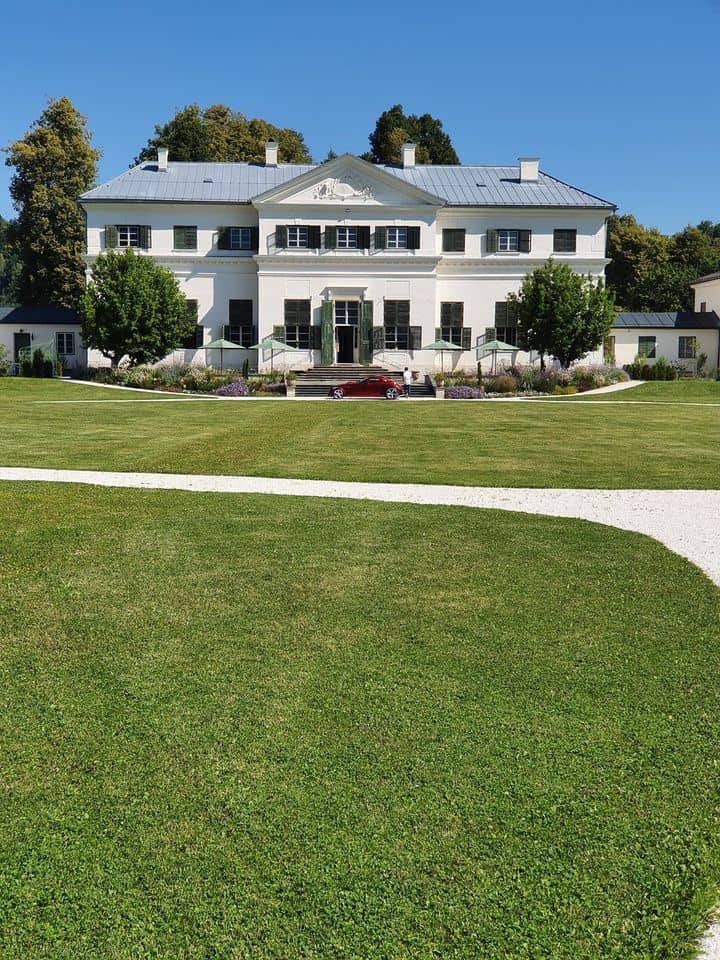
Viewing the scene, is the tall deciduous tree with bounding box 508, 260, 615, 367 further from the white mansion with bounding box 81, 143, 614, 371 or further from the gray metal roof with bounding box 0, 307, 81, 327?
the gray metal roof with bounding box 0, 307, 81, 327

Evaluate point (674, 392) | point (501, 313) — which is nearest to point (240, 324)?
point (501, 313)

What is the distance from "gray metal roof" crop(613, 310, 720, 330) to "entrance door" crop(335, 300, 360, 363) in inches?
656

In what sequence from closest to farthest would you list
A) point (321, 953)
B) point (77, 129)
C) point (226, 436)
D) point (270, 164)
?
point (321, 953) → point (226, 436) → point (270, 164) → point (77, 129)

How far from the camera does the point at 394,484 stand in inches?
510

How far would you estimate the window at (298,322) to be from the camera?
45781mm

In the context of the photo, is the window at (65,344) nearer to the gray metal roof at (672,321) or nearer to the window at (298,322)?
the window at (298,322)

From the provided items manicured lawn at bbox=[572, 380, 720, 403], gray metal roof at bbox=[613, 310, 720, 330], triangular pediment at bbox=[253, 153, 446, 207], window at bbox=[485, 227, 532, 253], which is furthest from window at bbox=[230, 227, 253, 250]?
gray metal roof at bbox=[613, 310, 720, 330]

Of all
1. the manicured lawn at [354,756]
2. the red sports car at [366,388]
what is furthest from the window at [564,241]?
the manicured lawn at [354,756]

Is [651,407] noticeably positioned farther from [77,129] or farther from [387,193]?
[77,129]

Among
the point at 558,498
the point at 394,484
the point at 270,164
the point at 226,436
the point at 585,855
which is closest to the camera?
the point at 585,855

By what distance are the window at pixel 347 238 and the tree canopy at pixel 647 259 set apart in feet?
97.1

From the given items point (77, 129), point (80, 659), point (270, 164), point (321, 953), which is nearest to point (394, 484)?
point (80, 659)

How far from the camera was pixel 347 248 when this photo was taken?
1793 inches

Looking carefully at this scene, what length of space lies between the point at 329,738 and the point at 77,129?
60.9 metres
